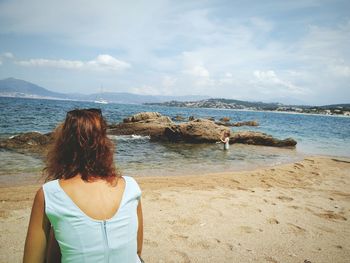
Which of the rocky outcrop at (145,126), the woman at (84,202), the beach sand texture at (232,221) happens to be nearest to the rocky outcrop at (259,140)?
the rocky outcrop at (145,126)

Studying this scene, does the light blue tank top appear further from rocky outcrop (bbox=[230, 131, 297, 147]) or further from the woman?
rocky outcrop (bbox=[230, 131, 297, 147])

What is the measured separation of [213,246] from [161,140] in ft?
57.3

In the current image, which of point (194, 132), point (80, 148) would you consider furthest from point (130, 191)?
point (194, 132)

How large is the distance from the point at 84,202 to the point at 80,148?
0.46 meters

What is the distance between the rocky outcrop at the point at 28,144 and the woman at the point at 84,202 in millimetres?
12850

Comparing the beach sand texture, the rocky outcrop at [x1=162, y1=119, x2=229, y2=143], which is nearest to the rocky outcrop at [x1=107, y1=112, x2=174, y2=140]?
the rocky outcrop at [x1=162, y1=119, x2=229, y2=143]

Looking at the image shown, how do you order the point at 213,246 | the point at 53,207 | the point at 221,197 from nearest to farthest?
the point at 53,207, the point at 213,246, the point at 221,197

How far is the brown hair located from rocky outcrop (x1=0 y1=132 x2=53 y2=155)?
1276cm

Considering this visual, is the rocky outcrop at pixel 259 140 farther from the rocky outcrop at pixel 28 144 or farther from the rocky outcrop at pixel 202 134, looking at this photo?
the rocky outcrop at pixel 28 144

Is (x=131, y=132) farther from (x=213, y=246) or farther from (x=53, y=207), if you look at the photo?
(x=53, y=207)

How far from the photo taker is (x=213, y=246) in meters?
4.56

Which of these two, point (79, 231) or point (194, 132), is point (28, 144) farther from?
point (79, 231)


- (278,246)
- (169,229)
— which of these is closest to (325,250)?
(278,246)

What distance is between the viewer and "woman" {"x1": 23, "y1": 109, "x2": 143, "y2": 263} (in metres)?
1.84
